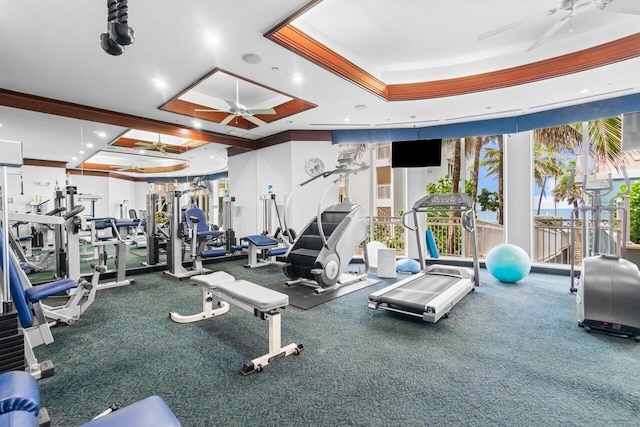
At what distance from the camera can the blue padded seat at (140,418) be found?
0.94 meters

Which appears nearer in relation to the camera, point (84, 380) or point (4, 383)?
point (4, 383)

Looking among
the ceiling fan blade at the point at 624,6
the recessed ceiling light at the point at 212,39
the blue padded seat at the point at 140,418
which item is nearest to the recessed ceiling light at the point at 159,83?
the recessed ceiling light at the point at 212,39

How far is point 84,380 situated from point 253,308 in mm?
1217

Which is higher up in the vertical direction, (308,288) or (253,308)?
(253,308)

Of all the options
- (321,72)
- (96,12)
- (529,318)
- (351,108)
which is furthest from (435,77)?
(96,12)

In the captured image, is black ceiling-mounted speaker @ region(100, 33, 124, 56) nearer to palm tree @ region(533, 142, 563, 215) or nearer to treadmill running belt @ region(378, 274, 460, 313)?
treadmill running belt @ region(378, 274, 460, 313)

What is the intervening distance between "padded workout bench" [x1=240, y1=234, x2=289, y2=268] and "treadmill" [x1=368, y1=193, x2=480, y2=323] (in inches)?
94.4

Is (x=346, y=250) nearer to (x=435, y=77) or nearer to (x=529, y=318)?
(x=529, y=318)

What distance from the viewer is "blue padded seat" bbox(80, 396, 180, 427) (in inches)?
37.1

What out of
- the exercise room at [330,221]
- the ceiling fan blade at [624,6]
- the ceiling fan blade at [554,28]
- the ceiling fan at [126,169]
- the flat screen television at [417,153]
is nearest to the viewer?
the exercise room at [330,221]

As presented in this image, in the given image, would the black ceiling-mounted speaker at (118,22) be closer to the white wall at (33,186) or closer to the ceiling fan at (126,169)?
the ceiling fan at (126,169)

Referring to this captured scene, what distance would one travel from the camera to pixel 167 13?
98.7 inches

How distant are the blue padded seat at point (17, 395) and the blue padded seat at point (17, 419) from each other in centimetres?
7

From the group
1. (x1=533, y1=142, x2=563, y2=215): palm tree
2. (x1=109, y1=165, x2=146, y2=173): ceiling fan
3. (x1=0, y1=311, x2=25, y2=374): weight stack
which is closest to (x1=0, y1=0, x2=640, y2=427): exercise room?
(x1=0, y1=311, x2=25, y2=374): weight stack
